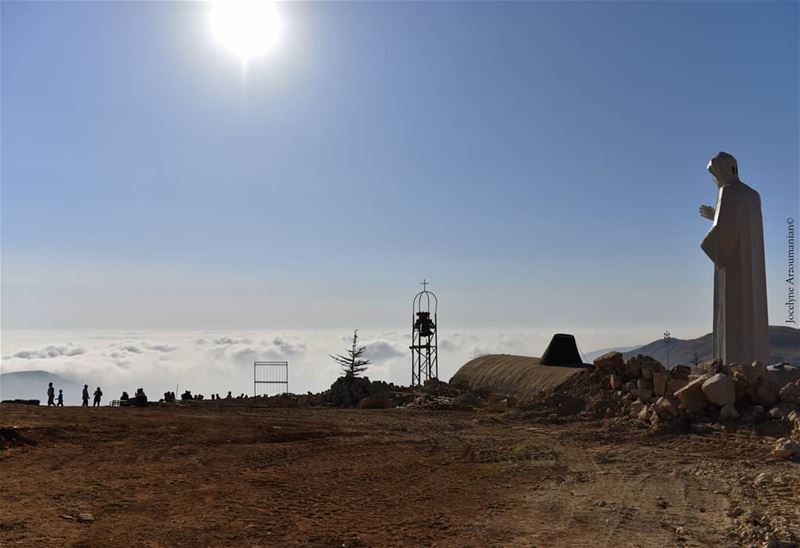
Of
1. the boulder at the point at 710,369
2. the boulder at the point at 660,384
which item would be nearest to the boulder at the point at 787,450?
the boulder at the point at 710,369

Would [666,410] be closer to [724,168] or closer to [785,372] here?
[785,372]

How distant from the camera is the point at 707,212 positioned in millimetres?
23656

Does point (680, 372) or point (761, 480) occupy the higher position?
point (680, 372)

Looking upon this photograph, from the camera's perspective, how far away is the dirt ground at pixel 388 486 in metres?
8.50

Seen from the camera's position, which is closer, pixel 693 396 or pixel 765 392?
pixel 765 392

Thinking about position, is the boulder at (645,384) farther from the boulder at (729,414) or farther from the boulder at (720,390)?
the boulder at (729,414)

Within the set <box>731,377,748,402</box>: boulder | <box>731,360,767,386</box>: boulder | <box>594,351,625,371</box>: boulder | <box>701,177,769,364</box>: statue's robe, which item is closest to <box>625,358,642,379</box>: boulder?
<box>594,351,625,371</box>: boulder

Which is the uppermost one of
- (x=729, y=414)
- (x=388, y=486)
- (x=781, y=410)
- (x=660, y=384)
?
(x=660, y=384)

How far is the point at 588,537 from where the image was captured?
27.7ft

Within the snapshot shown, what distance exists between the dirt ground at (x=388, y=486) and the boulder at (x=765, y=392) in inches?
73.5

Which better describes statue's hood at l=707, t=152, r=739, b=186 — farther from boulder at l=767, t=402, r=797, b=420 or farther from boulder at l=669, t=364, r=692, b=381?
boulder at l=767, t=402, r=797, b=420

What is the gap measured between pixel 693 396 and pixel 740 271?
6150 mm

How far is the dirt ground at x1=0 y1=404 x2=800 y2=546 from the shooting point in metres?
8.50

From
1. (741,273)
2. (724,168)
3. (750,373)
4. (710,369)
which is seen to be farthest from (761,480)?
(724,168)
